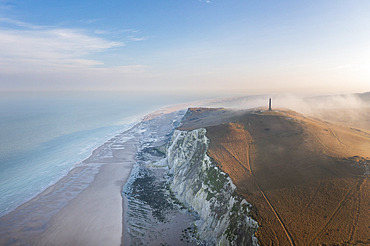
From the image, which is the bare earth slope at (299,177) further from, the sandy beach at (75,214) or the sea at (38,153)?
the sea at (38,153)

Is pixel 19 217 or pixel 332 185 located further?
pixel 19 217

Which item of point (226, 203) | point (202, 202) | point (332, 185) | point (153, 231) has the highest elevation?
point (332, 185)

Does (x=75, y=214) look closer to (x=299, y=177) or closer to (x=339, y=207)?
(x=299, y=177)

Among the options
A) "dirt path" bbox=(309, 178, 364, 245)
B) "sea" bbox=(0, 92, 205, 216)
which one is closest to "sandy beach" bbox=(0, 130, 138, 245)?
"sea" bbox=(0, 92, 205, 216)

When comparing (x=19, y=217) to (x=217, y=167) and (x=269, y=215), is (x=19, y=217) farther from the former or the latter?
(x=269, y=215)

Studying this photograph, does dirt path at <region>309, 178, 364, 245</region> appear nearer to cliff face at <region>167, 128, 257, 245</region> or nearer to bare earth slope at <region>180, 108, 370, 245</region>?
bare earth slope at <region>180, 108, 370, 245</region>

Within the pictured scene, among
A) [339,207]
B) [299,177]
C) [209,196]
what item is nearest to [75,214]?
[209,196]

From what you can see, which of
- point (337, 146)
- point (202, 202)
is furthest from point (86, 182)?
point (337, 146)
